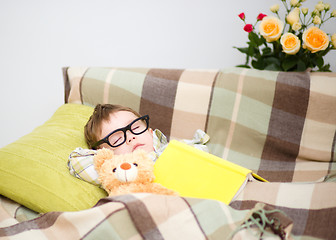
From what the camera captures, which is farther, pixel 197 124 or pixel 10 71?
pixel 10 71

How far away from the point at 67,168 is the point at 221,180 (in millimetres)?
648

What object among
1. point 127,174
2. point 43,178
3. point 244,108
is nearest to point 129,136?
point 127,174

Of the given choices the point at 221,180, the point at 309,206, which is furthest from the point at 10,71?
the point at 309,206

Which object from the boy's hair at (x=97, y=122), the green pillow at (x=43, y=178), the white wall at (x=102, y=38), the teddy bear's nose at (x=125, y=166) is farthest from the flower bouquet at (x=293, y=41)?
the green pillow at (x=43, y=178)

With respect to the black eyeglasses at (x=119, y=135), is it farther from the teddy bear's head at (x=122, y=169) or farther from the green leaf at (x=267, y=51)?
the green leaf at (x=267, y=51)

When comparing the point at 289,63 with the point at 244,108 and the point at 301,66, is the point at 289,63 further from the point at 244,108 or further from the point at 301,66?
the point at 244,108

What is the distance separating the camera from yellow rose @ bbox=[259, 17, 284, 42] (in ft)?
4.45

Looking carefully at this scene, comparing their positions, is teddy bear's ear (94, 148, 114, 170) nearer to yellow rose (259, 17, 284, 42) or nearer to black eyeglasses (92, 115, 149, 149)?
black eyeglasses (92, 115, 149, 149)

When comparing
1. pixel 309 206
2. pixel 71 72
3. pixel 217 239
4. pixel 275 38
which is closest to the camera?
pixel 217 239

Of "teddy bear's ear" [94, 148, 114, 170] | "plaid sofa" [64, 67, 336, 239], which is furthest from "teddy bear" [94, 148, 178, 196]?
"plaid sofa" [64, 67, 336, 239]

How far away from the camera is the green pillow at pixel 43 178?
3.62 feet

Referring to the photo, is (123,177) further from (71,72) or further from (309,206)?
(71,72)

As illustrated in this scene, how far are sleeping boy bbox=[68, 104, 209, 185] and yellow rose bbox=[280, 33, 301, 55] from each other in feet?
2.45

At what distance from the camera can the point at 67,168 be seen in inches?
47.9
